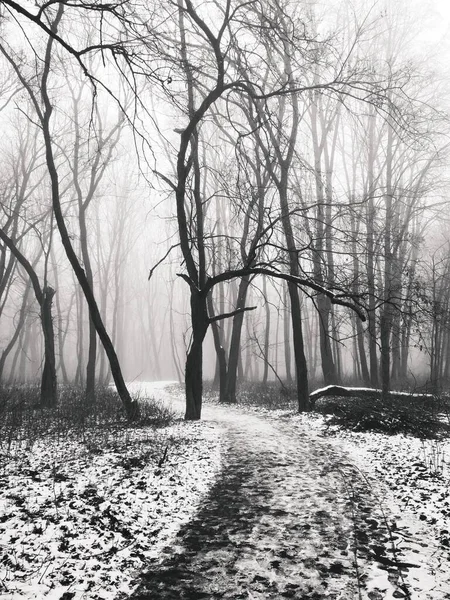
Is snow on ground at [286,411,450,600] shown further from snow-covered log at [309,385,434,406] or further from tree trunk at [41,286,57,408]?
tree trunk at [41,286,57,408]

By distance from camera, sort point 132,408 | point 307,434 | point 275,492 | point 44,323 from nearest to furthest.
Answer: point 275,492 → point 307,434 → point 132,408 → point 44,323

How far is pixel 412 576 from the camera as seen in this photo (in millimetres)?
3516

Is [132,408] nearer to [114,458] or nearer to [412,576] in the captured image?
[114,458]

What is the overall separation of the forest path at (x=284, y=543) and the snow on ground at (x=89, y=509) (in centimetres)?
28

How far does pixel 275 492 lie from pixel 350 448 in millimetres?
2950

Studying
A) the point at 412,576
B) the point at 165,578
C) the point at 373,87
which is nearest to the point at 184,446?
the point at 165,578

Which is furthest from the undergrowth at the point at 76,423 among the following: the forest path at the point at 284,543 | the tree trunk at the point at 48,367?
the forest path at the point at 284,543

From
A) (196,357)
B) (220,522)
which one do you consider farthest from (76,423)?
(220,522)

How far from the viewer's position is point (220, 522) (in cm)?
477

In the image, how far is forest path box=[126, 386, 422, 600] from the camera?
11.2 ft

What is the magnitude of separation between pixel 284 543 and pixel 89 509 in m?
2.11

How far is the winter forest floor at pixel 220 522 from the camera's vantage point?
136 inches

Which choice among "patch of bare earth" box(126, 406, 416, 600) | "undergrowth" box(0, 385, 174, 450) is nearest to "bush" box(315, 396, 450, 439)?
"patch of bare earth" box(126, 406, 416, 600)

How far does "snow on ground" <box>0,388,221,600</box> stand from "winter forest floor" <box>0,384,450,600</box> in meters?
0.02
